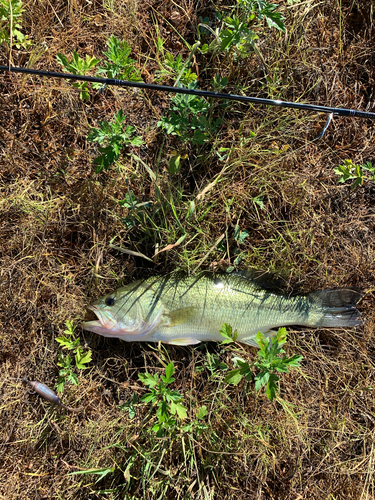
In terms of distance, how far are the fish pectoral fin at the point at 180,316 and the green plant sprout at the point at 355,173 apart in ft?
5.07

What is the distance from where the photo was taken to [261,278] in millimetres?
2936

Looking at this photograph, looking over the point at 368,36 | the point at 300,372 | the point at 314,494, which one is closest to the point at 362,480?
the point at 314,494

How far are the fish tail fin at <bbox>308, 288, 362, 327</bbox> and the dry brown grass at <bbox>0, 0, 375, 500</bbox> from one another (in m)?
0.12

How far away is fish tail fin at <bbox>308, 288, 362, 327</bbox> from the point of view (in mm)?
2924

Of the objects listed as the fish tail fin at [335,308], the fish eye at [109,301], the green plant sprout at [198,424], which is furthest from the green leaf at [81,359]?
the fish tail fin at [335,308]

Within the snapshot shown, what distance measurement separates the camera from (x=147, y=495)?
2.92m

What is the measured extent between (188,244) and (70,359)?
134cm

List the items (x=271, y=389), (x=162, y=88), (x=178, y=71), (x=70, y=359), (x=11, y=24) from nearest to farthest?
(x=271, y=389) → (x=162, y=88) → (x=178, y=71) → (x=11, y=24) → (x=70, y=359)

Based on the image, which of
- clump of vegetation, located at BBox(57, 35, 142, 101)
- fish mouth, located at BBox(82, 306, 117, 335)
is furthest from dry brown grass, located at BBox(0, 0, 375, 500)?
clump of vegetation, located at BBox(57, 35, 142, 101)

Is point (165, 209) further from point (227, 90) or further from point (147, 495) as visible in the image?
point (147, 495)

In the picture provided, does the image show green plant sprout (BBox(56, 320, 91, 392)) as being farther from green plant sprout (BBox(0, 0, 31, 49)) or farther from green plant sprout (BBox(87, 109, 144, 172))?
green plant sprout (BBox(0, 0, 31, 49))

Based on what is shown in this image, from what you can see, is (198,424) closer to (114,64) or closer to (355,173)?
(355,173)

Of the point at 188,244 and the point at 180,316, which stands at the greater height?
the point at 188,244

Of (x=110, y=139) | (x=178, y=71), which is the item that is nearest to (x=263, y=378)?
(x=110, y=139)
